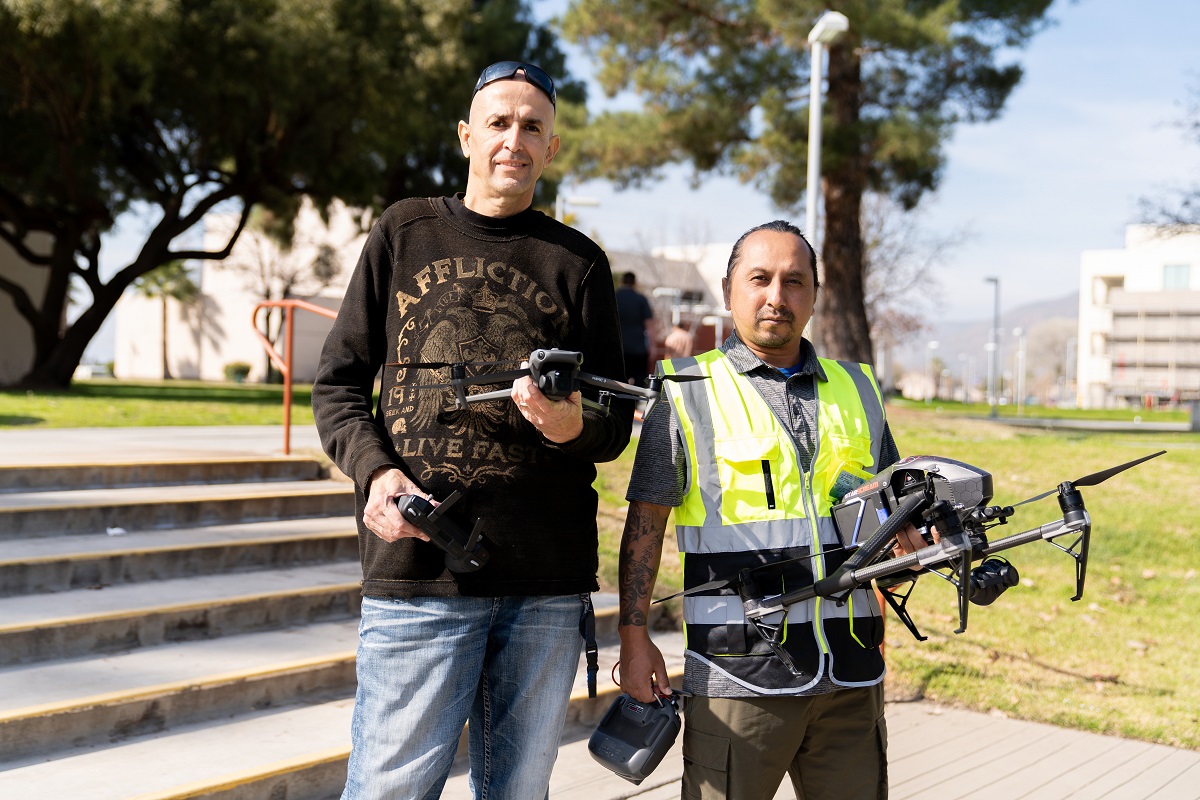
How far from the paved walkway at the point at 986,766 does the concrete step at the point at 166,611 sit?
5.06 feet

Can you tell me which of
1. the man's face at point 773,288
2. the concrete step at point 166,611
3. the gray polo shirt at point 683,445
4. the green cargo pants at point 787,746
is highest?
the man's face at point 773,288

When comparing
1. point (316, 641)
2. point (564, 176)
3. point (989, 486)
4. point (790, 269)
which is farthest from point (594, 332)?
point (564, 176)

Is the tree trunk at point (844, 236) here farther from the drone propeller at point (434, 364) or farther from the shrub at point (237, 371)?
the shrub at point (237, 371)

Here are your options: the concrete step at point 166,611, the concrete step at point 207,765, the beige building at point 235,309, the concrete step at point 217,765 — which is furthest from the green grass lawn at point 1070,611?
the beige building at point 235,309

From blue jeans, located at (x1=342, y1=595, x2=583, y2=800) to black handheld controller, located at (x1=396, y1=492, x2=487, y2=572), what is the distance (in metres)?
0.14

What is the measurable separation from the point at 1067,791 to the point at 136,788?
3677 millimetres

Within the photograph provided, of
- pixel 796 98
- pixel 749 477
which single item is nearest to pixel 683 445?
pixel 749 477

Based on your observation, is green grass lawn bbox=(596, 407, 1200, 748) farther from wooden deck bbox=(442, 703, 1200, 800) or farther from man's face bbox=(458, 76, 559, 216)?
man's face bbox=(458, 76, 559, 216)

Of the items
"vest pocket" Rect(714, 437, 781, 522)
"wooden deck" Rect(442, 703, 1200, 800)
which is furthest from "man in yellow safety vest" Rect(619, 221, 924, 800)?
"wooden deck" Rect(442, 703, 1200, 800)

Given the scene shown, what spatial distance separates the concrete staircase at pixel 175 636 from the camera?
12.7 feet

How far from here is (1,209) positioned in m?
20.7

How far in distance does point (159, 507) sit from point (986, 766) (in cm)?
470

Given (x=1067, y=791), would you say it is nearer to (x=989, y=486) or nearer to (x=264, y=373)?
(x=989, y=486)

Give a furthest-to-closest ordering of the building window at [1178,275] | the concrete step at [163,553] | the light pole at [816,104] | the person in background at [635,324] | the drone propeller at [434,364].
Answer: the building window at [1178,275]
the light pole at [816,104]
the person in background at [635,324]
the concrete step at [163,553]
the drone propeller at [434,364]
